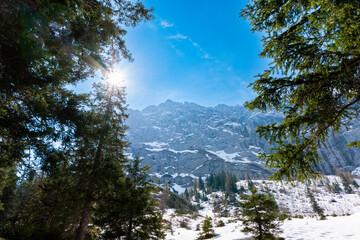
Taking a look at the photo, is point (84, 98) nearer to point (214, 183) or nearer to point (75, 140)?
point (75, 140)

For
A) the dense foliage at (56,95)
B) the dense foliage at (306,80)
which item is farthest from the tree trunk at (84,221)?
the dense foliage at (306,80)

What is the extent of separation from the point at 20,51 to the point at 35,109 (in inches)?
83.7

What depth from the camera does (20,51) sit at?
13.3 feet

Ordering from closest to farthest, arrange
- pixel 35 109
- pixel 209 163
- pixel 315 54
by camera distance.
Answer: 1. pixel 315 54
2. pixel 35 109
3. pixel 209 163

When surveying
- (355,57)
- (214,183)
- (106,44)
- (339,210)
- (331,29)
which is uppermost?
(214,183)

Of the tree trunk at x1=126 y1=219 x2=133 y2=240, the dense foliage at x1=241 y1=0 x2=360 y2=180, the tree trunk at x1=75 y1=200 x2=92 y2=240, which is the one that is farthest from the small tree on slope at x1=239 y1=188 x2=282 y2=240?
the tree trunk at x1=75 y1=200 x2=92 y2=240

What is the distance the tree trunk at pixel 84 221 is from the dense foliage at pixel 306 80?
9.98 m

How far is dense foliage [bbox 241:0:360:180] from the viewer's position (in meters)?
3.05

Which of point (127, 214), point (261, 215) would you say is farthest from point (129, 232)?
point (261, 215)

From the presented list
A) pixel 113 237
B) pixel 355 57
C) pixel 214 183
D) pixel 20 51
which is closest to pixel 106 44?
pixel 20 51

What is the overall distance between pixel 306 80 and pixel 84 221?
38.4ft

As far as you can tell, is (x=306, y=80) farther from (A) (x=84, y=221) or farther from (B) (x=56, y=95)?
(A) (x=84, y=221)

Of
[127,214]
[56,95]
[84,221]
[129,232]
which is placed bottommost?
[129,232]

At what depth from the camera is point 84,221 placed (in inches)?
354
